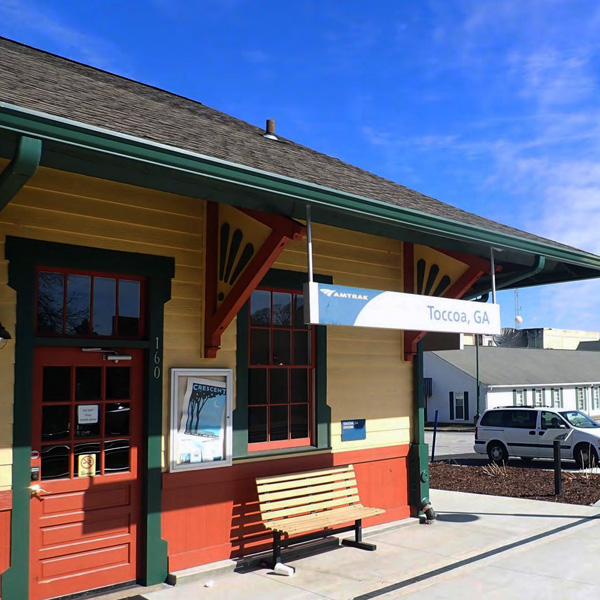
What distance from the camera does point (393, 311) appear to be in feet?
22.5

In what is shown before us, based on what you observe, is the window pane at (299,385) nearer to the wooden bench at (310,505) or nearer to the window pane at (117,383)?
the wooden bench at (310,505)

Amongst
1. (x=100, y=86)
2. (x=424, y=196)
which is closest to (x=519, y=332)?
(x=424, y=196)

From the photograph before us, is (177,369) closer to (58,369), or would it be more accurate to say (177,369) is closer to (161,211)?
(58,369)

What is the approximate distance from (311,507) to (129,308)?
3.00 metres

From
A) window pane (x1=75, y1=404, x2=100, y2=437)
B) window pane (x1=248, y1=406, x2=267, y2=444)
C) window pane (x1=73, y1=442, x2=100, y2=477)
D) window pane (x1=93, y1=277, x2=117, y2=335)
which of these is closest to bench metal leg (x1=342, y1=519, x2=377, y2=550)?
window pane (x1=248, y1=406, x2=267, y2=444)

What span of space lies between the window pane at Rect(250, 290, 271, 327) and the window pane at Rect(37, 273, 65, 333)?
2223 mm

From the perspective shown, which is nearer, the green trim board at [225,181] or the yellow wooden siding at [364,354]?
the green trim board at [225,181]

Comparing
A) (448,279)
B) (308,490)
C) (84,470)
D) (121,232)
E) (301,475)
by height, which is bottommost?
(308,490)

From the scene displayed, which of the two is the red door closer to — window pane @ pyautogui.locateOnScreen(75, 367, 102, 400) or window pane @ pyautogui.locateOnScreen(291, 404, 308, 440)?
window pane @ pyautogui.locateOnScreen(75, 367, 102, 400)

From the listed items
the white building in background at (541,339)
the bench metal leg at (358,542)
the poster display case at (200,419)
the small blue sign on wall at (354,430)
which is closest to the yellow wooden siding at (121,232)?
the poster display case at (200,419)

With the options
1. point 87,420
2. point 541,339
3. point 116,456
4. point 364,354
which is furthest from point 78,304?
point 541,339

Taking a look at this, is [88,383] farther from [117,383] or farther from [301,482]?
[301,482]

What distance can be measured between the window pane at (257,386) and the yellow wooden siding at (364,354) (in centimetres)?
96

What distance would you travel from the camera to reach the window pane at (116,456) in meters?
6.39
